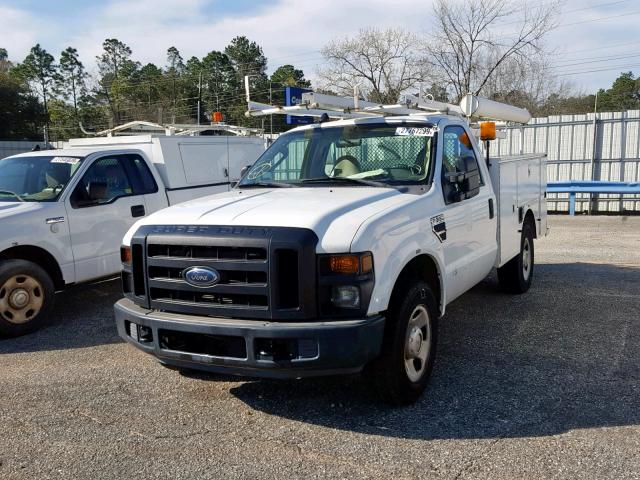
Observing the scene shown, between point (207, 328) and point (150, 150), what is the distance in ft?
16.2

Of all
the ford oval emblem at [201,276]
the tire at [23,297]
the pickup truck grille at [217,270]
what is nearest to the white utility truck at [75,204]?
the tire at [23,297]

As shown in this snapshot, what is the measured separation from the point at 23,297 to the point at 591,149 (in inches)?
574

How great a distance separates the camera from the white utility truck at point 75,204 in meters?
6.07

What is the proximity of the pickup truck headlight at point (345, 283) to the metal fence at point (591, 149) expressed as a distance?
13.9m

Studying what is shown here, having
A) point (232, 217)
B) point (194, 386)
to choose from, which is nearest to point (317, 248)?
point (232, 217)

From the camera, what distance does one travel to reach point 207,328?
3.57 m

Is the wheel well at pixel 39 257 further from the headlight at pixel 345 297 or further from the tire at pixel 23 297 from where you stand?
the headlight at pixel 345 297

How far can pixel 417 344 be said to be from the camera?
412 cm

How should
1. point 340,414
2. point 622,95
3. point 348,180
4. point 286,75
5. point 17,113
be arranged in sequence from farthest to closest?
point 286,75 < point 622,95 < point 17,113 < point 348,180 < point 340,414

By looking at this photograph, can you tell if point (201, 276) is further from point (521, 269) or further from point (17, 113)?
point (17, 113)

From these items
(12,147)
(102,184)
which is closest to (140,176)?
(102,184)

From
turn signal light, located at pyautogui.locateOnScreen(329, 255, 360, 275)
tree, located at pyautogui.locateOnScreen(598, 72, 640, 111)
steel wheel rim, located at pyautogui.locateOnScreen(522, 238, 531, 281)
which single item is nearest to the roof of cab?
turn signal light, located at pyautogui.locateOnScreen(329, 255, 360, 275)

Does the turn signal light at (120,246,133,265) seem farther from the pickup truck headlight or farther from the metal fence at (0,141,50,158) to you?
the metal fence at (0,141,50,158)

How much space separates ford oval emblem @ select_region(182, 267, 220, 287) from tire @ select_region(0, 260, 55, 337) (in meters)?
3.15
